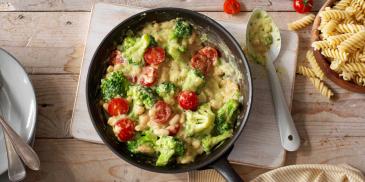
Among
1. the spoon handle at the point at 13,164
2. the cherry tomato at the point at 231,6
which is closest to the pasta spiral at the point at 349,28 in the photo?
the cherry tomato at the point at 231,6

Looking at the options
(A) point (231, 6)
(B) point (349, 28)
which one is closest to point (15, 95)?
(A) point (231, 6)

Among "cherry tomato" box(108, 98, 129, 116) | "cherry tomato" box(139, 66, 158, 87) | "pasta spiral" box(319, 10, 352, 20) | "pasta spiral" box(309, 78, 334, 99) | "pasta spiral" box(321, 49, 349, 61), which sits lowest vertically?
"cherry tomato" box(108, 98, 129, 116)

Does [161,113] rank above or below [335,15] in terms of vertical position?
below

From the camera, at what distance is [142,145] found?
235 cm

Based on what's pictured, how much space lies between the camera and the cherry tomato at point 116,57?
2531 mm

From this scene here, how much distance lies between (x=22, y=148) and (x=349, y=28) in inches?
70.7

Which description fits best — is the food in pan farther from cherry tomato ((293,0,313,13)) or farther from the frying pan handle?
cherry tomato ((293,0,313,13))

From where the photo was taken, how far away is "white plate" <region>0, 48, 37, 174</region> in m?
2.47

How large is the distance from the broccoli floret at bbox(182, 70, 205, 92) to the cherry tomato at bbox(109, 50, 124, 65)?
0.38 metres

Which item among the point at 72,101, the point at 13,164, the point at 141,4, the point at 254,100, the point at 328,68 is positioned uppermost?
the point at 141,4

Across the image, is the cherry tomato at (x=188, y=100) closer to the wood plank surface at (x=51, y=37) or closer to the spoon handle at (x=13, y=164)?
the wood plank surface at (x=51, y=37)

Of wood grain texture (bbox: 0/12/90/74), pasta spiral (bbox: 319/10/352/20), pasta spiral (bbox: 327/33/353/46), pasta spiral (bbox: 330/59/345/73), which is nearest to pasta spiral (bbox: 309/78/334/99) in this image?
pasta spiral (bbox: 330/59/345/73)

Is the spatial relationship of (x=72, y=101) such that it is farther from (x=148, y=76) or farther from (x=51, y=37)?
(x=148, y=76)

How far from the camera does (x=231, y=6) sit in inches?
107
